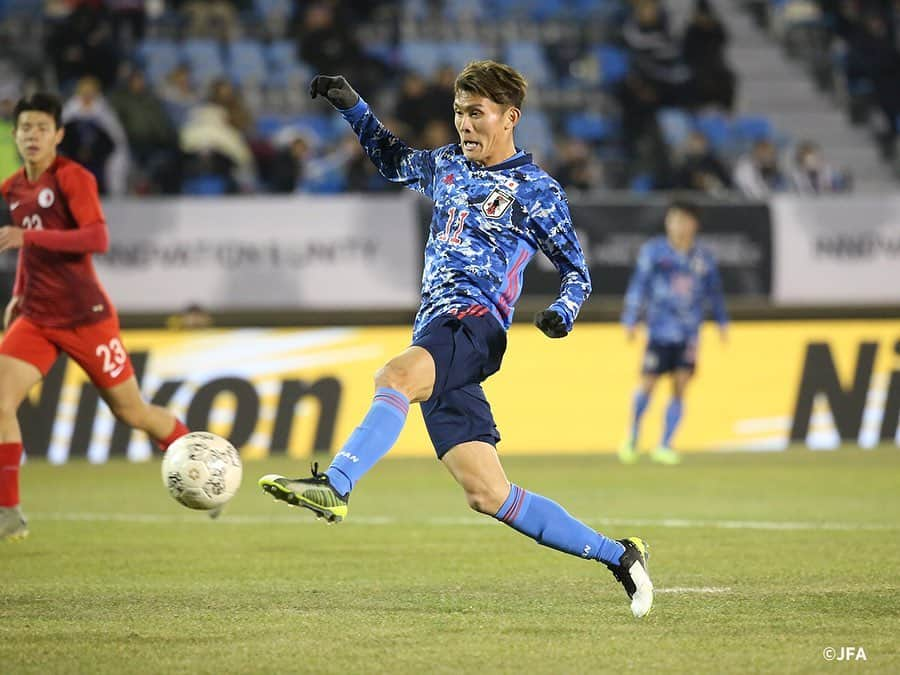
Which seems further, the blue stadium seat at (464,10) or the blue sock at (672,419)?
the blue stadium seat at (464,10)

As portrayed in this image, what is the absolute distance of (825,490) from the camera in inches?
500

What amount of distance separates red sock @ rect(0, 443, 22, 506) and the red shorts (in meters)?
→ 0.47

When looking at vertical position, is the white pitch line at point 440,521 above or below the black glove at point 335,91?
below

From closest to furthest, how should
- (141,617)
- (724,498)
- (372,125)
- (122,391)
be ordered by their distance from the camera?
(141,617), (372,125), (122,391), (724,498)

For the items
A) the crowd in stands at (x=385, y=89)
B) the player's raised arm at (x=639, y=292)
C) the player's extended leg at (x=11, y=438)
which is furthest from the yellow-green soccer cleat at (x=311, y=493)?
the crowd in stands at (x=385, y=89)

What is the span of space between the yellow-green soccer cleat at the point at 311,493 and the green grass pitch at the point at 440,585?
510 mm

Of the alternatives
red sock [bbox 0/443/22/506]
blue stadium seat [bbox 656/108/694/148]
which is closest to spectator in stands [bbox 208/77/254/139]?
blue stadium seat [bbox 656/108/694/148]

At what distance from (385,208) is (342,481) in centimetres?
1266

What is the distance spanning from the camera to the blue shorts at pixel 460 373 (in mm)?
6414

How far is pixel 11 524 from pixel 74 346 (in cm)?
105

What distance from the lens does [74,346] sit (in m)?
9.37

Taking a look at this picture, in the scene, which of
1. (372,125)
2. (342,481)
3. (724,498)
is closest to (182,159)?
(724,498)

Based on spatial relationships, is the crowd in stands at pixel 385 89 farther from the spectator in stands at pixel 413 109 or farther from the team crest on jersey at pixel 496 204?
the team crest on jersey at pixel 496 204

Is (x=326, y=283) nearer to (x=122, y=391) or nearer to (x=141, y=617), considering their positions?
(x=122, y=391)
